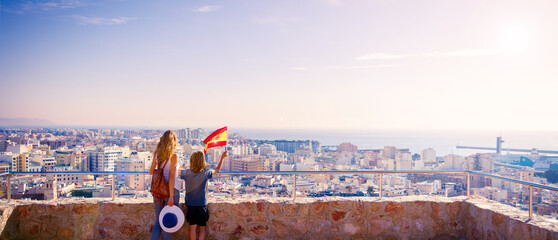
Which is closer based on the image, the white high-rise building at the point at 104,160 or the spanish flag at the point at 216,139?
the spanish flag at the point at 216,139

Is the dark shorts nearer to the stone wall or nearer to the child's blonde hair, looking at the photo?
the stone wall

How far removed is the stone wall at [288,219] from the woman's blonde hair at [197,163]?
79cm

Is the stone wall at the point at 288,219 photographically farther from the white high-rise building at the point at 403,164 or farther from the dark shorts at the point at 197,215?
the white high-rise building at the point at 403,164

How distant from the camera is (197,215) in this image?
15.1ft

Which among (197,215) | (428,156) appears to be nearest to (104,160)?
(197,215)

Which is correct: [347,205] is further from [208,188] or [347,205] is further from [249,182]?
[208,188]

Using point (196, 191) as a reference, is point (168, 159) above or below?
above

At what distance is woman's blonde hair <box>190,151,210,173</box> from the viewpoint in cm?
446

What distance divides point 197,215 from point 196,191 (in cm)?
36

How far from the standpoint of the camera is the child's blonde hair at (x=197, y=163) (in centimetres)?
446

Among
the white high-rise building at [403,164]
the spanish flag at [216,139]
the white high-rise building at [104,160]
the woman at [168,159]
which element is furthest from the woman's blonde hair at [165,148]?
the white high-rise building at [104,160]

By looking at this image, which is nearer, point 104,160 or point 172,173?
point 172,173

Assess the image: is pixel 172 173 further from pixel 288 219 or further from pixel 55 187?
pixel 55 187

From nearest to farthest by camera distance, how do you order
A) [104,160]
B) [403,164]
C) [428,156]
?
1. [403,164]
2. [104,160]
3. [428,156]
